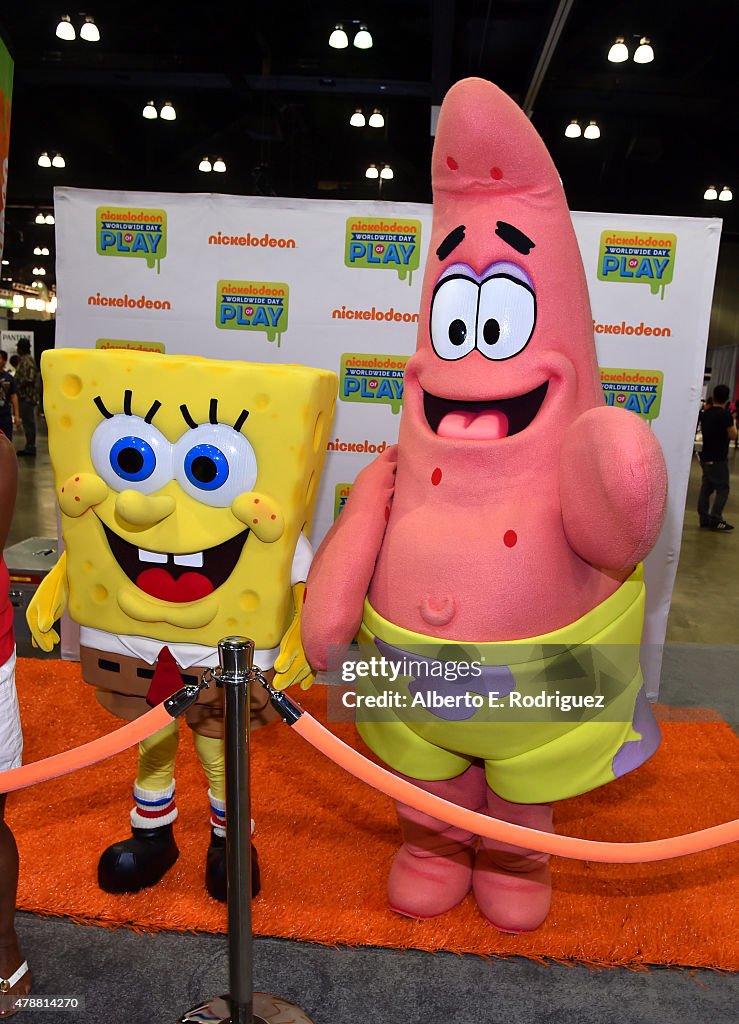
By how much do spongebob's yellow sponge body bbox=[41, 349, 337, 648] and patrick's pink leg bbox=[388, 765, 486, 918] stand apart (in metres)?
0.58

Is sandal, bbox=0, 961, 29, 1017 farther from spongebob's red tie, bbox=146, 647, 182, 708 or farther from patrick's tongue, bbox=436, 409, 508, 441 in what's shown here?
patrick's tongue, bbox=436, 409, 508, 441

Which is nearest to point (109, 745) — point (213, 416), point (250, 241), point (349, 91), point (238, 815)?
point (238, 815)

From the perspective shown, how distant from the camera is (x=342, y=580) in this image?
72.0 inches

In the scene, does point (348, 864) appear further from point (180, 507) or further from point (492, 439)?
point (492, 439)

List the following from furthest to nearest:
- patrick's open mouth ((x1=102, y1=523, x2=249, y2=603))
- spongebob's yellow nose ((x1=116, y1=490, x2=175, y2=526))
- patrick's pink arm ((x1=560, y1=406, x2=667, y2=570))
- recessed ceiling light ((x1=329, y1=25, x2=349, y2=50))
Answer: recessed ceiling light ((x1=329, y1=25, x2=349, y2=50)) < patrick's open mouth ((x1=102, y1=523, x2=249, y2=603)) < spongebob's yellow nose ((x1=116, y1=490, x2=175, y2=526)) < patrick's pink arm ((x1=560, y1=406, x2=667, y2=570))

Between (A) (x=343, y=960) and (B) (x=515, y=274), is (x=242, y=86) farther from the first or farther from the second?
(A) (x=343, y=960)

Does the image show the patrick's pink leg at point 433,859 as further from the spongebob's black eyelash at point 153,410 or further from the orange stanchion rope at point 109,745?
the spongebob's black eyelash at point 153,410

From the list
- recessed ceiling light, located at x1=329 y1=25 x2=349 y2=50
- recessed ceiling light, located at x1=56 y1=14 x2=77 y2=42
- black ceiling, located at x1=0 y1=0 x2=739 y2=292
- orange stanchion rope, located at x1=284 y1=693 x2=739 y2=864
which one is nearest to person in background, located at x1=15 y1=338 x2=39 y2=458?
black ceiling, located at x1=0 y1=0 x2=739 y2=292

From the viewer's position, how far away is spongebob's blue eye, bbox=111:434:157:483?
71.9 inches

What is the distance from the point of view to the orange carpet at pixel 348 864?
1.98 m

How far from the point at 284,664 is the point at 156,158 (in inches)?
353

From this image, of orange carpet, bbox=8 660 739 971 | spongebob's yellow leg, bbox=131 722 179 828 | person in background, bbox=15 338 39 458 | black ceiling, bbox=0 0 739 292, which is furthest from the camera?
person in background, bbox=15 338 39 458

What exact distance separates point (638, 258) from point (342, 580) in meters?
2.01

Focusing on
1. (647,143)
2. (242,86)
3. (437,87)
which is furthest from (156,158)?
(647,143)
